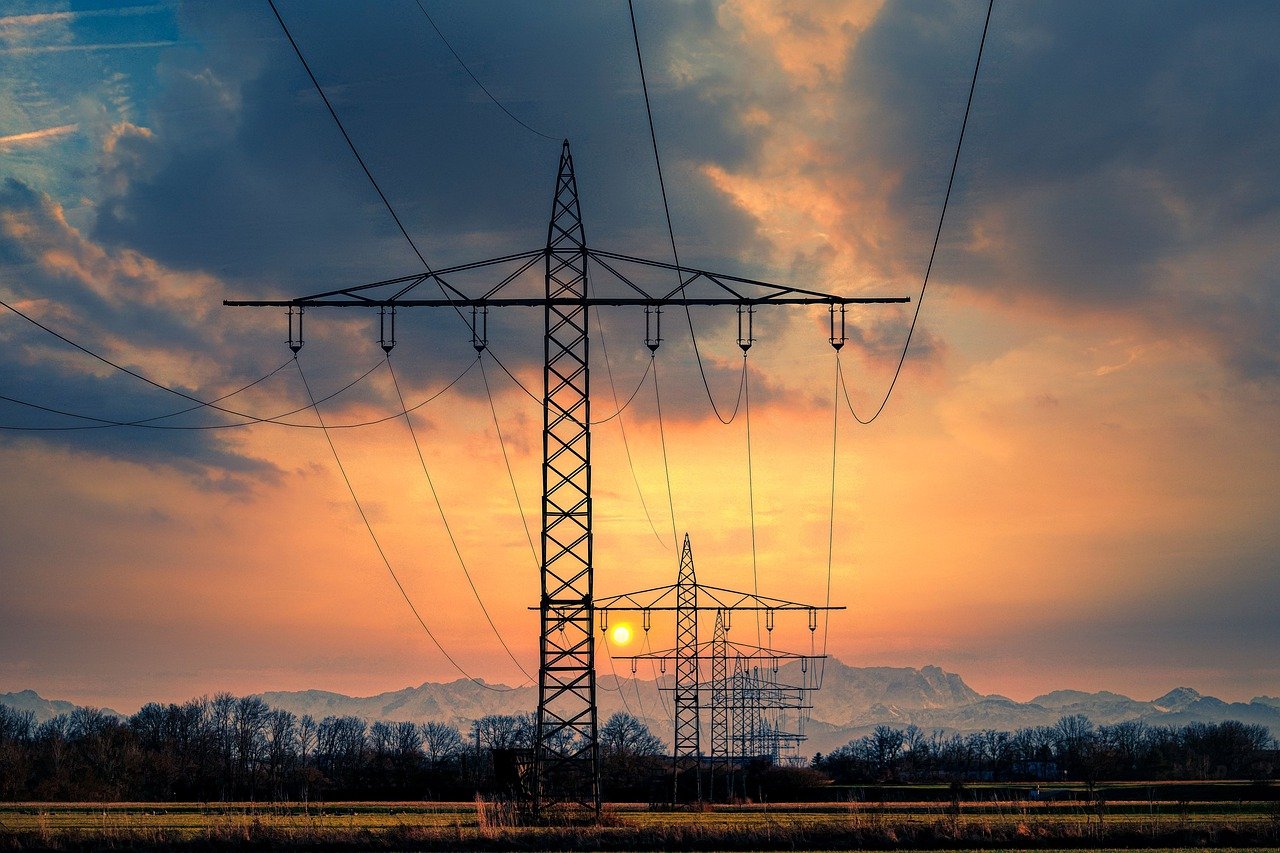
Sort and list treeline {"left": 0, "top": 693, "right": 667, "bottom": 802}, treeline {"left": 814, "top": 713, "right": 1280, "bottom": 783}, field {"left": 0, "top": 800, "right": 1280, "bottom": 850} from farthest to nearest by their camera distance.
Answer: treeline {"left": 814, "top": 713, "right": 1280, "bottom": 783}, treeline {"left": 0, "top": 693, "right": 667, "bottom": 802}, field {"left": 0, "top": 800, "right": 1280, "bottom": 850}

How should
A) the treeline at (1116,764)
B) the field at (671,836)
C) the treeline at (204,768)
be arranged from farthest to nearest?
the treeline at (1116,764), the treeline at (204,768), the field at (671,836)

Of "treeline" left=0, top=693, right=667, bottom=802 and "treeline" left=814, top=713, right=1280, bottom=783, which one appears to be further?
"treeline" left=814, top=713, right=1280, bottom=783

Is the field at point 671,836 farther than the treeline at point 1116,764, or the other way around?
the treeline at point 1116,764

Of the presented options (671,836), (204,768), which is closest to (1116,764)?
(204,768)

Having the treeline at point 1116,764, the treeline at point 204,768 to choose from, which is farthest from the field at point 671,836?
the treeline at point 1116,764

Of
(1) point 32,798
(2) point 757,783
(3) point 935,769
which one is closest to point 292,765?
(1) point 32,798

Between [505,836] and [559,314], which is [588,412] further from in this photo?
[505,836]

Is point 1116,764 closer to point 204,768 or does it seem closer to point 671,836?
point 204,768

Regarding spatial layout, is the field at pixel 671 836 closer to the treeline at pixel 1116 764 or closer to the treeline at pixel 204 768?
the treeline at pixel 204 768

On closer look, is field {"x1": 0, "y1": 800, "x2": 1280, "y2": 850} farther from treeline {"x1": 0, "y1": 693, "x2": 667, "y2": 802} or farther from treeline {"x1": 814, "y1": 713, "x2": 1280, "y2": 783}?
treeline {"x1": 814, "y1": 713, "x2": 1280, "y2": 783}

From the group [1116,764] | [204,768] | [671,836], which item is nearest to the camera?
[671,836]

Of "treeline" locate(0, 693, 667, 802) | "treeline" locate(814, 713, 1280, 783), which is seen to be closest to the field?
"treeline" locate(0, 693, 667, 802)
